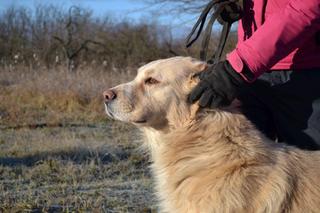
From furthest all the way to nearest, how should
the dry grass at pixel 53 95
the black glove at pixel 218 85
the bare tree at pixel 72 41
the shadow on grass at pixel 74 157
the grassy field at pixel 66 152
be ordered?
1. the bare tree at pixel 72 41
2. the dry grass at pixel 53 95
3. the shadow on grass at pixel 74 157
4. the grassy field at pixel 66 152
5. the black glove at pixel 218 85

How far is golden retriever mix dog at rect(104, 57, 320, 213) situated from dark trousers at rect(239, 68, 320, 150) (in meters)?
0.35

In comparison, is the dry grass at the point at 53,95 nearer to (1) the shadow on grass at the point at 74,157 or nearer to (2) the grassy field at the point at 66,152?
(2) the grassy field at the point at 66,152

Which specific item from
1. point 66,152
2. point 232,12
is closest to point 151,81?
point 232,12

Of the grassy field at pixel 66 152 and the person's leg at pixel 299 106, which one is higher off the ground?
the person's leg at pixel 299 106

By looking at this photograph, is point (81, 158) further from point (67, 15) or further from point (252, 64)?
point (67, 15)

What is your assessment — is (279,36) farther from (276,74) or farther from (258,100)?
(258,100)

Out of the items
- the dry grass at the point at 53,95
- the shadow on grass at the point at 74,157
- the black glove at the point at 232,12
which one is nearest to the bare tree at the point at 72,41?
the dry grass at the point at 53,95

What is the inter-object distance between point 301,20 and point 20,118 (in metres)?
9.83

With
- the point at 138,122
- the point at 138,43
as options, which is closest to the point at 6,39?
the point at 138,43

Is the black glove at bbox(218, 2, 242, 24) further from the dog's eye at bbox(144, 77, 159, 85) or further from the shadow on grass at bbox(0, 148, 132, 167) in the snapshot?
the shadow on grass at bbox(0, 148, 132, 167)

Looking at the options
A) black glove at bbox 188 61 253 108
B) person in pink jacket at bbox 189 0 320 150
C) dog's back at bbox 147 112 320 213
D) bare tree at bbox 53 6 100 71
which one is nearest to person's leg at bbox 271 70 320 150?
person in pink jacket at bbox 189 0 320 150

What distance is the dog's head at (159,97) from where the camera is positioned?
3.72 m

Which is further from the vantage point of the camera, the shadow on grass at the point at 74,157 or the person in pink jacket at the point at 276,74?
the shadow on grass at the point at 74,157

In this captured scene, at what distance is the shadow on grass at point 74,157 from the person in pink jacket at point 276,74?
13.8 ft
